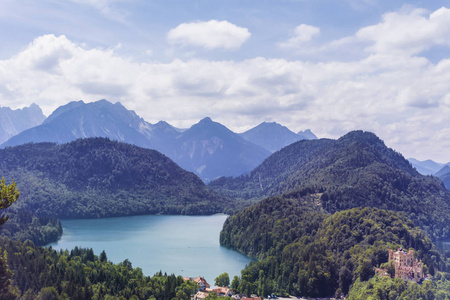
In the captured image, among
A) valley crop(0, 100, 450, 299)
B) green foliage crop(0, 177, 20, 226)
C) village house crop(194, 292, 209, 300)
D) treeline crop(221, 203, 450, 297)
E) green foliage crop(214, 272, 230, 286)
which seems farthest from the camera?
valley crop(0, 100, 450, 299)

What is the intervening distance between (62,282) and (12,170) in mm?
164602

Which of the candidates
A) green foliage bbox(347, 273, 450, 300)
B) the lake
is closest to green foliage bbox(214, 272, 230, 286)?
the lake

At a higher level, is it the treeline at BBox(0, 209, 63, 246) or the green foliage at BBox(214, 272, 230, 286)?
the treeline at BBox(0, 209, 63, 246)

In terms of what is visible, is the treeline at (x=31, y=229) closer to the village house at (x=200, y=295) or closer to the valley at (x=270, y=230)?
the valley at (x=270, y=230)

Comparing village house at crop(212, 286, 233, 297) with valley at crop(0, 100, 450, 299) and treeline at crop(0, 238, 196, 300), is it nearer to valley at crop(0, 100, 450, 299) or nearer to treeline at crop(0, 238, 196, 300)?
valley at crop(0, 100, 450, 299)

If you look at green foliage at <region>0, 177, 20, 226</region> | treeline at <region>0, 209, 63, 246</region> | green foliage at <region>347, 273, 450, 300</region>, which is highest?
green foliage at <region>0, 177, 20, 226</region>

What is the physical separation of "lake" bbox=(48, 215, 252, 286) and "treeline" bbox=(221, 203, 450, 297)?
25.0ft

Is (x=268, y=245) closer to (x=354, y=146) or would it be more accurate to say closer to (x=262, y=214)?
(x=262, y=214)

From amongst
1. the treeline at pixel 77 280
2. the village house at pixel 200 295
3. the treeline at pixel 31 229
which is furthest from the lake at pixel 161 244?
the treeline at pixel 77 280

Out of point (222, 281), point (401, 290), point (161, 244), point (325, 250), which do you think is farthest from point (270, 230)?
point (401, 290)

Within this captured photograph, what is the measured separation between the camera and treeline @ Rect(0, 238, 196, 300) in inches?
2009

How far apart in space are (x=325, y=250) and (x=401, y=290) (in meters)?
25.0

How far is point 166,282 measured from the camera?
5838 centimetres

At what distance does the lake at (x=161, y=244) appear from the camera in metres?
84.6
